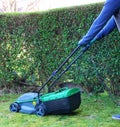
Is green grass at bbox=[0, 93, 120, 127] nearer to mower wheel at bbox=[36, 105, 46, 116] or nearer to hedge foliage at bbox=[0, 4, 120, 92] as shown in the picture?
mower wheel at bbox=[36, 105, 46, 116]

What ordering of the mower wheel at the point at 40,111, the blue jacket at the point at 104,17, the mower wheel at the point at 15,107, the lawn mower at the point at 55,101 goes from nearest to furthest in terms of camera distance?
the blue jacket at the point at 104,17 < the lawn mower at the point at 55,101 < the mower wheel at the point at 40,111 < the mower wheel at the point at 15,107

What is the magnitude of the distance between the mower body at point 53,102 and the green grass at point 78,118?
107 mm

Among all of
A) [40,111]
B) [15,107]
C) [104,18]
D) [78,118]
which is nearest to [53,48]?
[15,107]

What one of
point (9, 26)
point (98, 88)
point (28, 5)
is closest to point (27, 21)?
point (9, 26)

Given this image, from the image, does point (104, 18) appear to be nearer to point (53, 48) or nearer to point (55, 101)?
point (55, 101)

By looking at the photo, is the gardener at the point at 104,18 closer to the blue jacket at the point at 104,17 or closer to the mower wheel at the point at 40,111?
the blue jacket at the point at 104,17

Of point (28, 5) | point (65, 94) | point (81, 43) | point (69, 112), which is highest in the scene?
point (28, 5)

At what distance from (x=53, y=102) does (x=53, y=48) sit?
174 centimetres

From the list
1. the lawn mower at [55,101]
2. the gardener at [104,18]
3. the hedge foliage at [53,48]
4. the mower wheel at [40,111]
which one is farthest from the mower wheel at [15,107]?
the gardener at [104,18]

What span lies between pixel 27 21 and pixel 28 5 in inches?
381

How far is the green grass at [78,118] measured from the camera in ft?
14.0

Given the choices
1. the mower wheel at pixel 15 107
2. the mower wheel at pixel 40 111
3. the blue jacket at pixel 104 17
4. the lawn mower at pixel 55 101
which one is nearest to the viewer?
the blue jacket at pixel 104 17

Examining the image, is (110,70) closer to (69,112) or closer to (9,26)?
(69,112)

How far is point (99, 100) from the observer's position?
221 inches
